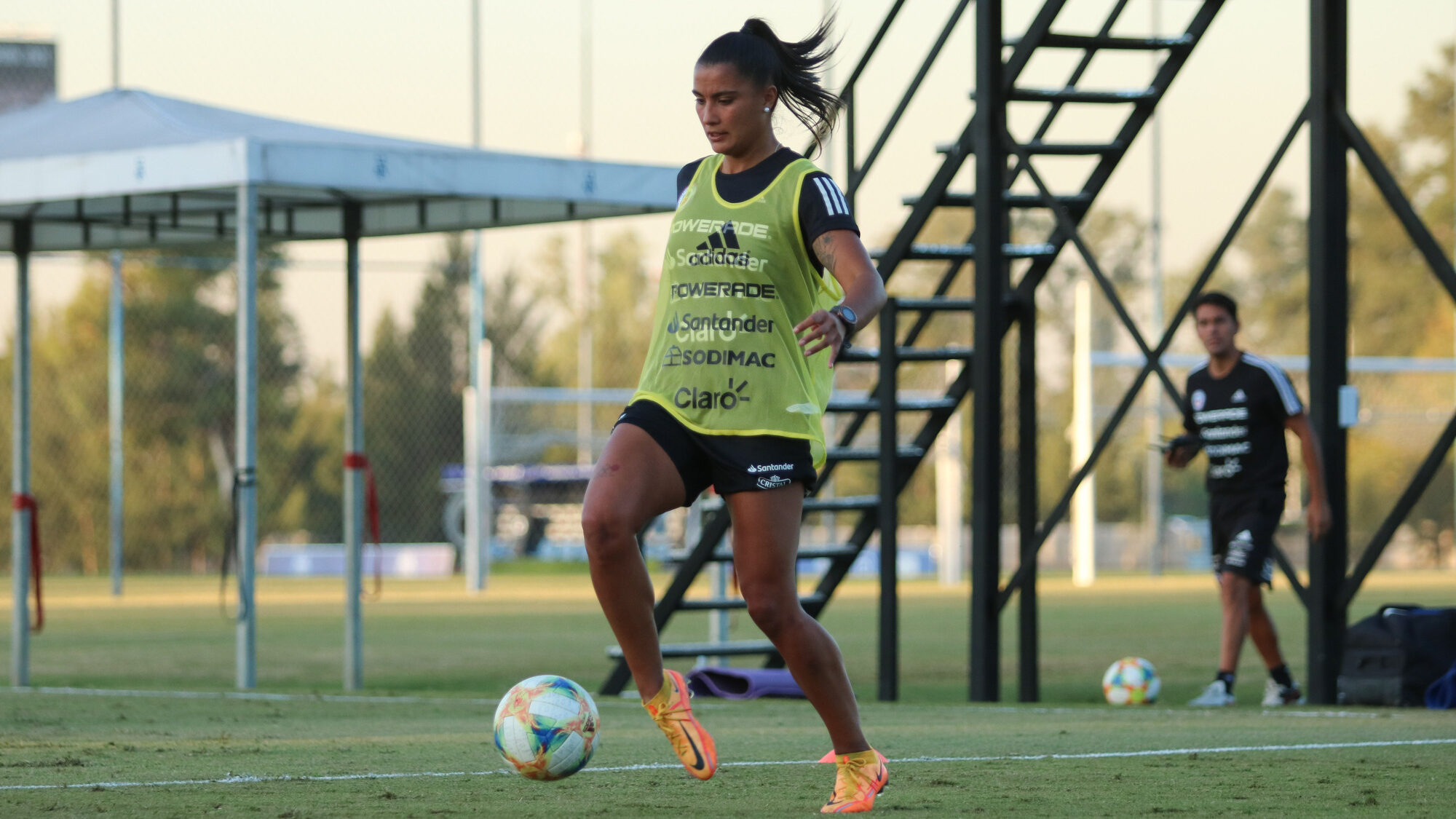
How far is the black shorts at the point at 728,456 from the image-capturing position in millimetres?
4793

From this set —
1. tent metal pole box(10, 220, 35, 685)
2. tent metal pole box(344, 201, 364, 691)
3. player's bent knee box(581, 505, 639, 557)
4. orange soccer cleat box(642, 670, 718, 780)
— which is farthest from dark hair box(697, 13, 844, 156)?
tent metal pole box(10, 220, 35, 685)

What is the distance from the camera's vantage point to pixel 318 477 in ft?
150

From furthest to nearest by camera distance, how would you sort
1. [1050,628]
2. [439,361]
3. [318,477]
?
[439,361]
[318,477]
[1050,628]

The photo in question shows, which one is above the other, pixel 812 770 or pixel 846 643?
pixel 812 770

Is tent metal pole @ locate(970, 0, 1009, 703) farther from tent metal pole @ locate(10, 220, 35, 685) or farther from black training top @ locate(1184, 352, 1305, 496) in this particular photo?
tent metal pole @ locate(10, 220, 35, 685)

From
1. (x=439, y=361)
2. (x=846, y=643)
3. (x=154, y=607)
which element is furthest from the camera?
(x=439, y=361)

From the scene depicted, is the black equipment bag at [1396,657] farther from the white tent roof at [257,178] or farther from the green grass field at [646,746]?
the white tent roof at [257,178]

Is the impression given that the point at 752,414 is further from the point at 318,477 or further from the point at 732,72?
the point at 318,477

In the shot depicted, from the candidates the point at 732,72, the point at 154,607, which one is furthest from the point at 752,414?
the point at 154,607

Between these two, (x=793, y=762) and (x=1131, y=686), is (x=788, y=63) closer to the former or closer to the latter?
(x=793, y=762)

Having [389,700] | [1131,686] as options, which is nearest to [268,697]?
[389,700]

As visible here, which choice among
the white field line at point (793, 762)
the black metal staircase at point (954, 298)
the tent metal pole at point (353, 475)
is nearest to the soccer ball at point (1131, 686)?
the black metal staircase at point (954, 298)

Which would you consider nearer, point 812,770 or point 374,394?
point 812,770

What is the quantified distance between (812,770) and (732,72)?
7.05ft
